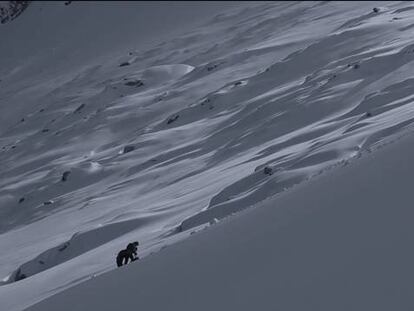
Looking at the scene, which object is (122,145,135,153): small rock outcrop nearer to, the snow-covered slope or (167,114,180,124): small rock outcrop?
(167,114,180,124): small rock outcrop

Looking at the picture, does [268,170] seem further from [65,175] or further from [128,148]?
[128,148]

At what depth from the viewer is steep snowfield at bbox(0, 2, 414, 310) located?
16.2 m

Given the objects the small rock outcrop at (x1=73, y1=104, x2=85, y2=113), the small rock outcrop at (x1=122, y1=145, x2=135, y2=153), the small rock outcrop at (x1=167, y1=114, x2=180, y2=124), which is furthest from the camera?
the small rock outcrop at (x1=73, y1=104, x2=85, y2=113)

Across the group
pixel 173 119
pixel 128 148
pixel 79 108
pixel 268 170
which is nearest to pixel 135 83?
pixel 79 108

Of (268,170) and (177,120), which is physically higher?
(268,170)

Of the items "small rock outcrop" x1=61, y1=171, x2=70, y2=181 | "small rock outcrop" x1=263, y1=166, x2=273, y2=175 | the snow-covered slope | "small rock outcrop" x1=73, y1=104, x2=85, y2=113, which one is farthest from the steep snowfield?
the snow-covered slope

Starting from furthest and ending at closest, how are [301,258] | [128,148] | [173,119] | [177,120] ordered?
[173,119], [177,120], [128,148], [301,258]

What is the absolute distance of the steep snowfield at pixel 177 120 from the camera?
53.0 feet

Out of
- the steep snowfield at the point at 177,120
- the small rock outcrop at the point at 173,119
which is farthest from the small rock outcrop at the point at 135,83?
the small rock outcrop at the point at 173,119

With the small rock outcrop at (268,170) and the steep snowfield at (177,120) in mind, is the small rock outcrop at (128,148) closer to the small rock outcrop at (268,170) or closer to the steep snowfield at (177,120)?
the steep snowfield at (177,120)

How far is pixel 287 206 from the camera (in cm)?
901

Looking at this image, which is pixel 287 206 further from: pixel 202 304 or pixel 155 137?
pixel 155 137

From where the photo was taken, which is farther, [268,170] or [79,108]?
[79,108]

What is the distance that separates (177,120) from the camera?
3003 centimetres
